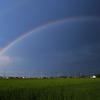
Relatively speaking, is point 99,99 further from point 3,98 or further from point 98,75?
point 98,75

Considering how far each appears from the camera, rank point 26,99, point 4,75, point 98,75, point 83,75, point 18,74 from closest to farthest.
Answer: point 26,99
point 4,75
point 18,74
point 83,75
point 98,75

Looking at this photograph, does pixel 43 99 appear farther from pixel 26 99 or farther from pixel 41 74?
pixel 41 74

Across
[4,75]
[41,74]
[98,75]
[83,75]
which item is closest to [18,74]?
[4,75]

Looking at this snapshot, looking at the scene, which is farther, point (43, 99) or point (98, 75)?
point (98, 75)

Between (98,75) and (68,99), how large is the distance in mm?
52348

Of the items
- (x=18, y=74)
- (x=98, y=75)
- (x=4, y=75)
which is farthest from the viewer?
(x=98, y=75)

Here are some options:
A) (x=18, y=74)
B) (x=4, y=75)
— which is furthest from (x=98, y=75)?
(x=4, y=75)

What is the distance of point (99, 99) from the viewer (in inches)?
108

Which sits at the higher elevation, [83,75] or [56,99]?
[56,99]

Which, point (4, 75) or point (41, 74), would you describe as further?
point (41, 74)

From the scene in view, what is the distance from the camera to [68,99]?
2727mm

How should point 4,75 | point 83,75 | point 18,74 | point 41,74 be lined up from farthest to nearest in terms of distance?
point 83,75 → point 41,74 → point 18,74 → point 4,75

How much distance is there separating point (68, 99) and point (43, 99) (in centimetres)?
55

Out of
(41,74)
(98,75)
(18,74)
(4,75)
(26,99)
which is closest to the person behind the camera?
(26,99)
